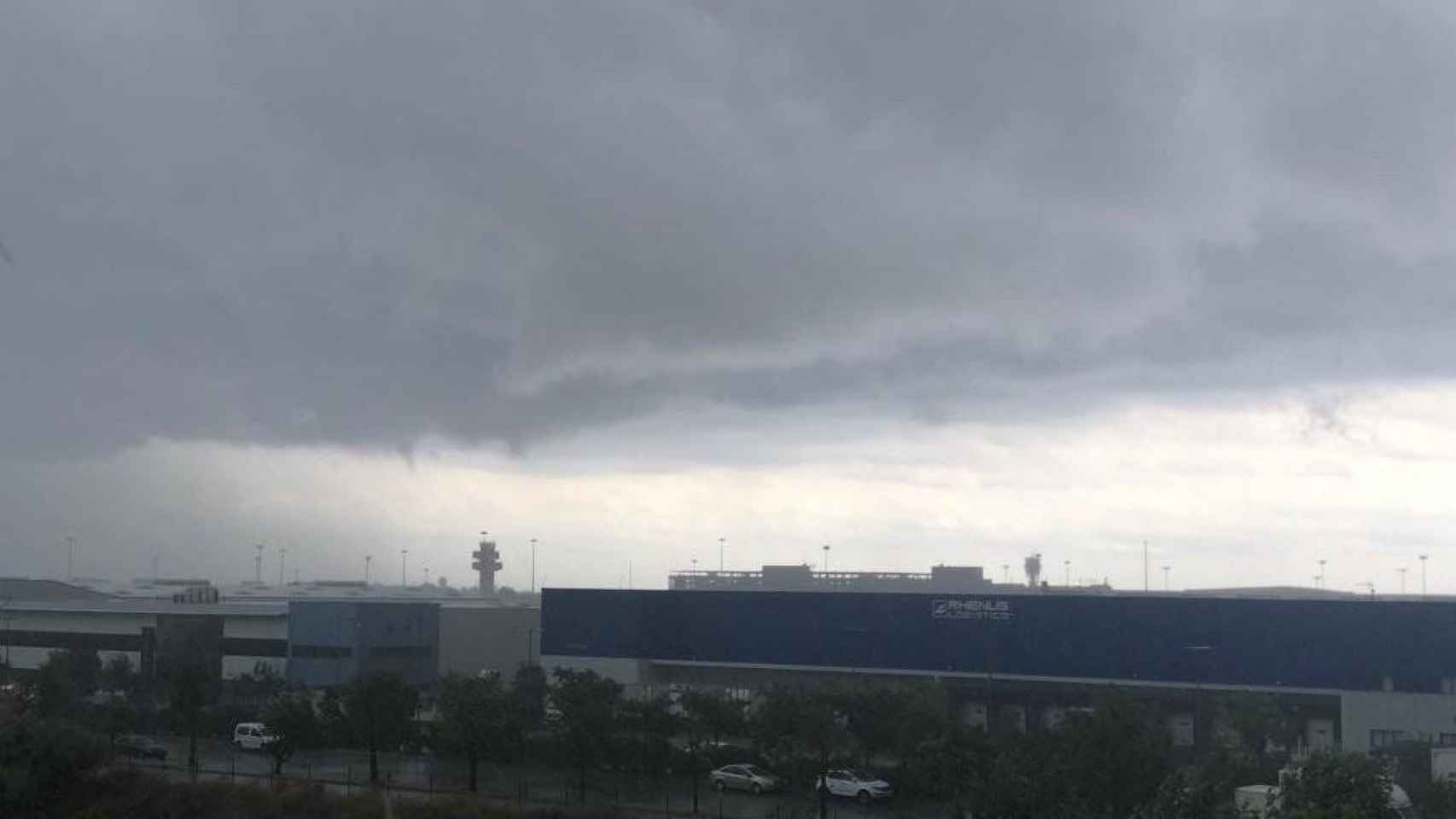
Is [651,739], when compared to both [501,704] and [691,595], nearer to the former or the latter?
[501,704]

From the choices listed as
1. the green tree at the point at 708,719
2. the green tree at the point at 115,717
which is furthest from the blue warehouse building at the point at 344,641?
the green tree at the point at 708,719

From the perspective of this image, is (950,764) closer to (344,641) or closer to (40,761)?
(40,761)

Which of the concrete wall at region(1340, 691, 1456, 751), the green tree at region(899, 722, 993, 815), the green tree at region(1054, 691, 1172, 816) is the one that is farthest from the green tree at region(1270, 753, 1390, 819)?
the concrete wall at region(1340, 691, 1456, 751)

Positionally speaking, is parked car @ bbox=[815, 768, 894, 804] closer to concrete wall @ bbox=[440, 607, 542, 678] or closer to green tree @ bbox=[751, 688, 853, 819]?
green tree @ bbox=[751, 688, 853, 819]

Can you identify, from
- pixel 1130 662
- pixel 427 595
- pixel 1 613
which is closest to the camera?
pixel 1130 662

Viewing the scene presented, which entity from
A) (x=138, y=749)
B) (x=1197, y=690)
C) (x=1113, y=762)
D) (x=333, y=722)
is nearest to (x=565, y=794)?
(x=333, y=722)

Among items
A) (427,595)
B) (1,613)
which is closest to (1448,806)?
(1,613)
